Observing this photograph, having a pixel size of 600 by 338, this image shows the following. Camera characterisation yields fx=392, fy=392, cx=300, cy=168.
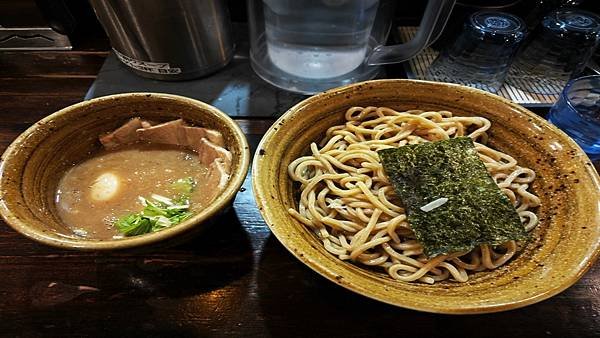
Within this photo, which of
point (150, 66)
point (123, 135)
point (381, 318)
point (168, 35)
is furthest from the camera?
point (150, 66)

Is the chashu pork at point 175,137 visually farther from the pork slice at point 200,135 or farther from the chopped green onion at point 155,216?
the chopped green onion at point 155,216

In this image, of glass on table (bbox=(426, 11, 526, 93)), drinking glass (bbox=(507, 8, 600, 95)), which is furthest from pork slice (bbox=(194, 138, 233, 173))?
drinking glass (bbox=(507, 8, 600, 95))


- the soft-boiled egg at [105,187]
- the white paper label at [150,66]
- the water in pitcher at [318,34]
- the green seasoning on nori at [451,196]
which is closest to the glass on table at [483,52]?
the water in pitcher at [318,34]

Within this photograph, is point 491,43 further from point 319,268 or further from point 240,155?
point 319,268

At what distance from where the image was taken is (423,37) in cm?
160

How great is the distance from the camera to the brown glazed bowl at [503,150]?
2.80 feet

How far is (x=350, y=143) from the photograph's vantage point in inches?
52.9

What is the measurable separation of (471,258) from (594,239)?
28 centimetres

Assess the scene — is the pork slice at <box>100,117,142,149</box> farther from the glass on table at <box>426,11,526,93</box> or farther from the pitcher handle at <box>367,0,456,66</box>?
the glass on table at <box>426,11,526,93</box>

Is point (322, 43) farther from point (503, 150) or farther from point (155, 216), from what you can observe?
point (155, 216)

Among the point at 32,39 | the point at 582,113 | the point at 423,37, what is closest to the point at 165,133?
the point at 423,37

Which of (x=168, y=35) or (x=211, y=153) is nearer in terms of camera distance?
(x=211, y=153)

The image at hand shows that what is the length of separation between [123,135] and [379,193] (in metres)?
0.84

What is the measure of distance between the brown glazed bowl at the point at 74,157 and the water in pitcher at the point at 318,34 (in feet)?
2.48
